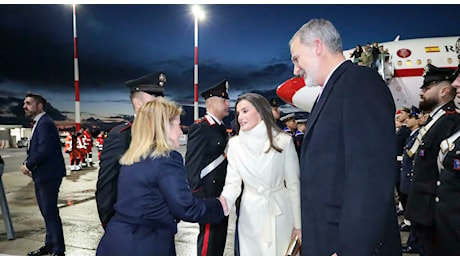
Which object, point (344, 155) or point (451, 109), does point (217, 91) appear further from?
point (344, 155)

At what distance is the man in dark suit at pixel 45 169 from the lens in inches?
149

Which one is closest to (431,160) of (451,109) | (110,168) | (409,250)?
(451,109)

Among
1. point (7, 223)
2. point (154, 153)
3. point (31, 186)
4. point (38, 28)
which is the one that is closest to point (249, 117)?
point (154, 153)

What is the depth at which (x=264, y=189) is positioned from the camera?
232 centimetres

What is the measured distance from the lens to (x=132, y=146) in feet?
6.12

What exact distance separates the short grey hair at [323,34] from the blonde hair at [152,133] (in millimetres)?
825

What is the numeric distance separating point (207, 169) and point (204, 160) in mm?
88

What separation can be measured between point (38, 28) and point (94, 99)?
A: 3486 millimetres

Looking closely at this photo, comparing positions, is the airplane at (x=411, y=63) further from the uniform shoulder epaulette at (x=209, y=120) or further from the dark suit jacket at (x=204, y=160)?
the dark suit jacket at (x=204, y=160)

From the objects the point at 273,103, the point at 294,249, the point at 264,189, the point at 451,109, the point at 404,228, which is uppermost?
the point at 273,103

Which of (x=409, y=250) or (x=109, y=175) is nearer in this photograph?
(x=109, y=175)

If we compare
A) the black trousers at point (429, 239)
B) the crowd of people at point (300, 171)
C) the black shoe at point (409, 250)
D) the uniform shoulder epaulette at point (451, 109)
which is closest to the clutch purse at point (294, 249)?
the crowd of people at point (300, 171)

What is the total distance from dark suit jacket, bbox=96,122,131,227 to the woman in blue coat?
1.10ft

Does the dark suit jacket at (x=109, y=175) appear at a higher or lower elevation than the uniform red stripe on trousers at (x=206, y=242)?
Answer: higher
